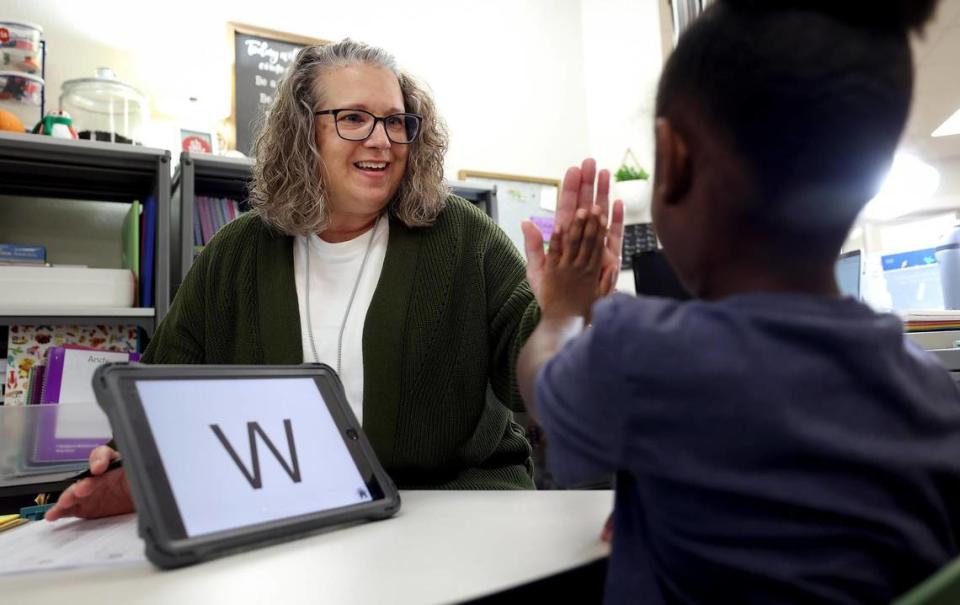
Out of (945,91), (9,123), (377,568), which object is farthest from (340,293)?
(945,91)

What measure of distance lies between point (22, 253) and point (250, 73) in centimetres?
98

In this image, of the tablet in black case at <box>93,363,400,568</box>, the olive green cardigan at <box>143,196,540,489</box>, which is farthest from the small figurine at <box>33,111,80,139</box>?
the tablet in black case at <box>93,363,400,568</box>

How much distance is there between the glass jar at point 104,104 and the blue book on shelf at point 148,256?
235 millimetres

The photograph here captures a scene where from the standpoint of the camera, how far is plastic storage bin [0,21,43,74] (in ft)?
6.52

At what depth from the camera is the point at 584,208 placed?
0.79 meters

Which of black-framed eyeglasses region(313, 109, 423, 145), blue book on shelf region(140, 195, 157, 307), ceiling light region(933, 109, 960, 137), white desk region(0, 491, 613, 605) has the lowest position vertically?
white desk region(0, 491, 613, 605)

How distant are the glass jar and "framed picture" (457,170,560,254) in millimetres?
1206

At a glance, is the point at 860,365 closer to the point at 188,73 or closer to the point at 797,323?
the point at 797,323

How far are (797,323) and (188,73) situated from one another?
2414 mm

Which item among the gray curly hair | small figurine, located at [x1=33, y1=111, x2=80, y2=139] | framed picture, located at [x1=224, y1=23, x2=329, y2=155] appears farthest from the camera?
framed picture, located at [x1=224, y1=23, x2=329, y2=155]

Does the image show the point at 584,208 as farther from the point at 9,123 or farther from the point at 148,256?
the point at 9,123

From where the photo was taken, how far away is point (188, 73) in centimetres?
242

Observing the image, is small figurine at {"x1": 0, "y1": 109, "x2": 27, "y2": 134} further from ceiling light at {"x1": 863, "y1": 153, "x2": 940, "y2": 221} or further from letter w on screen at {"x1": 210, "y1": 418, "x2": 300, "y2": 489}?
ceiling light at {"x1": 863, "y1": 153, "x2": 940, "y2": 221}

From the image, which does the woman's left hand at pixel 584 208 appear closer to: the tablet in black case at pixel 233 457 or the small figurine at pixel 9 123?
the tablet in black case at pixel 233 457
